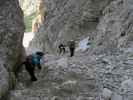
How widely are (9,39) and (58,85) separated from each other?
272 centimetres

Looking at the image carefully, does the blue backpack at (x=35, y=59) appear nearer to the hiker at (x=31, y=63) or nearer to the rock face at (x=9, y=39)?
the hiker at (x=31, y=63)

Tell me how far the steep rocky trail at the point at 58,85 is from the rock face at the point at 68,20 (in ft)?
68.9

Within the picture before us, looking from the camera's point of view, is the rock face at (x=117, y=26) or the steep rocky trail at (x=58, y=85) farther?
the rock face at (x=117, y=26)

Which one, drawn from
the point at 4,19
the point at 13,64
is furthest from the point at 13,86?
the point at 4,19

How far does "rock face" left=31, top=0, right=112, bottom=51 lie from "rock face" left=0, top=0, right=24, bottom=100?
2186 centimetres

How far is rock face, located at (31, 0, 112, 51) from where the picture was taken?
36.4 m

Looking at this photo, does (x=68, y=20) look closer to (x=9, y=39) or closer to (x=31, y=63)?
(x=31, y=63)

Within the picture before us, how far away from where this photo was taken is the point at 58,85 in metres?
12.4

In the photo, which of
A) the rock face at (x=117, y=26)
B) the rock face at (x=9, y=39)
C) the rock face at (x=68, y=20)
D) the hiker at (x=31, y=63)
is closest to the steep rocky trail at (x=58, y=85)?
the hiker at (x=31, y=63)

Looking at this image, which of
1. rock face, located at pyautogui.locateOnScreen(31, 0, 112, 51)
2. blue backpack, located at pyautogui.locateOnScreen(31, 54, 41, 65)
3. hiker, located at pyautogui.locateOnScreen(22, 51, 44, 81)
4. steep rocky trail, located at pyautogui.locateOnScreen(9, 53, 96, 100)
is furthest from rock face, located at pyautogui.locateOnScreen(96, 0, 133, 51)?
hiker, located at pyautogui.locateOnScreen(22, 51, 44, 81)

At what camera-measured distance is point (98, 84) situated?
1259cm

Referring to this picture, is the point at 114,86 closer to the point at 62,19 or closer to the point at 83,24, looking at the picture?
the point at 83,24

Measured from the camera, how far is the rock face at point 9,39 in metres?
11.1

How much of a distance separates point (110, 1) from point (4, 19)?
2318cm
